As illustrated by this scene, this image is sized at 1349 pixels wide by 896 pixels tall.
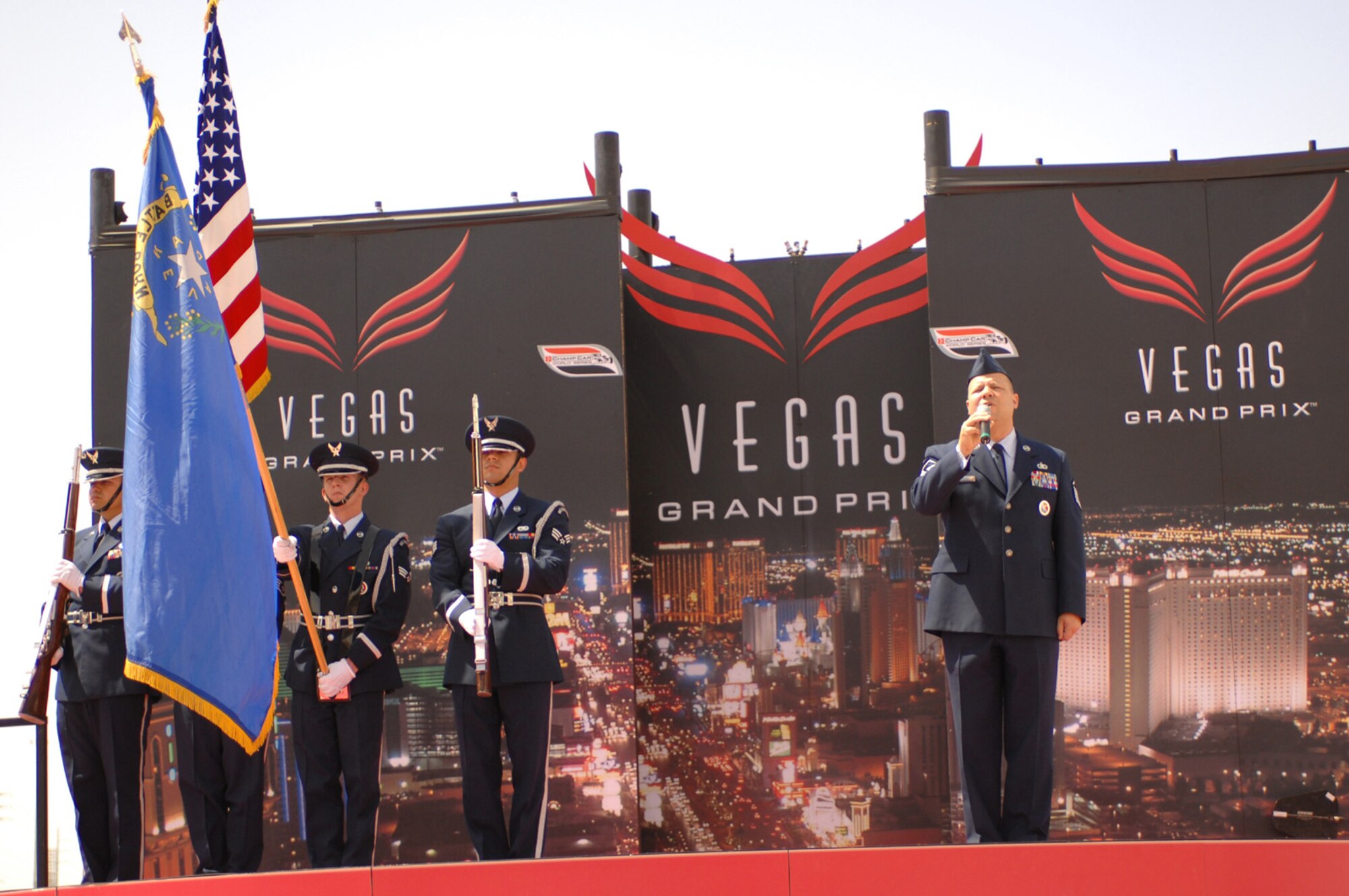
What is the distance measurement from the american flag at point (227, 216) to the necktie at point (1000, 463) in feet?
8.37

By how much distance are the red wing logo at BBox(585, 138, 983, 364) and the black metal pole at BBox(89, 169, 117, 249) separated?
2.43m

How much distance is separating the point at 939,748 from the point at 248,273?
3.59 m

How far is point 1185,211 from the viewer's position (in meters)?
5.43

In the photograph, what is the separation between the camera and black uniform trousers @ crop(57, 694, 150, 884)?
447cm

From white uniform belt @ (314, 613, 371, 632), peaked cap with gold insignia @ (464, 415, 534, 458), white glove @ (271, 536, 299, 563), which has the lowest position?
white uniform belt @ (314, 613, 371, 632)

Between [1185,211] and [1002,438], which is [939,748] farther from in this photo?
[1185,211]

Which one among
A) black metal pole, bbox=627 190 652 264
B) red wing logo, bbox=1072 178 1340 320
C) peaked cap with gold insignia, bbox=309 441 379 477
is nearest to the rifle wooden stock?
peaked cap with gold insignia, bbox=309 441 379 477

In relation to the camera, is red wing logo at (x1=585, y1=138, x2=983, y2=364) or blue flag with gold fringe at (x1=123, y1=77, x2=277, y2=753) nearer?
blue flag with gold fringe at (x1=123, y1=77, x2=277, y2=753)

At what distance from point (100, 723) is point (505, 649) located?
1508 mm

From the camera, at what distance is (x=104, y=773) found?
4.58 meters

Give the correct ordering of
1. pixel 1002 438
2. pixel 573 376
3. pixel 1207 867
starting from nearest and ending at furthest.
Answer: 1. pixel 1207 867
2. pixel 1002 438
3. pixel 573 376

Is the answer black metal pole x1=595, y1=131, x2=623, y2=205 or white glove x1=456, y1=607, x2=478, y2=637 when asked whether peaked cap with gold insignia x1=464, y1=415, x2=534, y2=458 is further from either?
black metal pole x1=595, y1=131, x2=623, y2=205

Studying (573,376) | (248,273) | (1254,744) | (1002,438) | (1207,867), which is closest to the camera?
(1207,867)

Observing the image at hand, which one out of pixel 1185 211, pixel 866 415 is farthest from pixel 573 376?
pixel 1185 211
